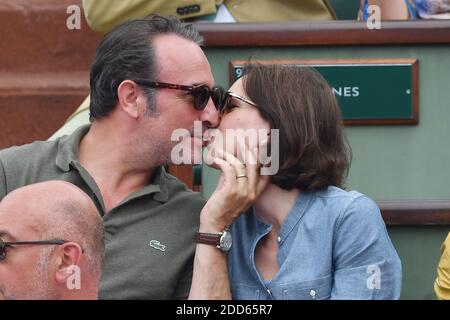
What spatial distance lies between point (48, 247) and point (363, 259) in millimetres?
1053

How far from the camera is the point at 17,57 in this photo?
575 centimetres

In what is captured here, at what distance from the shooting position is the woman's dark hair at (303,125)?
375cm

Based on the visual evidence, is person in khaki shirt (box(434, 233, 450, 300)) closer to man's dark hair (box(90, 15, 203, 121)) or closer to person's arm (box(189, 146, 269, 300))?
person's arm (box(189, 146, 269, 300))

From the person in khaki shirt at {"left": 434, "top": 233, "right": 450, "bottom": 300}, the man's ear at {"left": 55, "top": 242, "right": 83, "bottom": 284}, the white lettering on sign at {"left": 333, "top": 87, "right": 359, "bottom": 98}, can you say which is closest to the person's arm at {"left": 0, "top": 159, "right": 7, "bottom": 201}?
the man's ear at {"left": 55, "top": 242, "right": 83, "bottom": 284}

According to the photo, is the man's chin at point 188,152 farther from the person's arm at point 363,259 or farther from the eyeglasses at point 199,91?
the person's arm at point 363,259

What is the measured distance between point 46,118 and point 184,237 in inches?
77.4

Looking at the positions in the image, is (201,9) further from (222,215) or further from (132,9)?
(222,215)

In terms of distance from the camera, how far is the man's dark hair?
405cm

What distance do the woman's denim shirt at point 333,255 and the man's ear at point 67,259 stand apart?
2.70 ft

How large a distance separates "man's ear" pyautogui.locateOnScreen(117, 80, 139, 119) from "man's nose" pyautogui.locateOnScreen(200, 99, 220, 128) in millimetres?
236

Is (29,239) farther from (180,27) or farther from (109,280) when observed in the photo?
(180,27)
